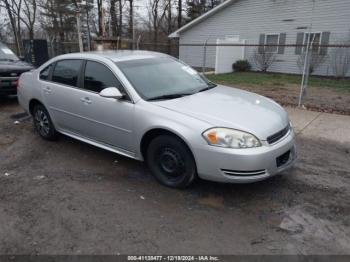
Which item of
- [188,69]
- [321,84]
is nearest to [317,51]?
[321,84]

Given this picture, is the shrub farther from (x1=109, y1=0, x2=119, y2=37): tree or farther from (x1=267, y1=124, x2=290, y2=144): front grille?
(x1=109, y1=0, x2=119, y2=37): tree

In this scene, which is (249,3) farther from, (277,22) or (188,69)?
(188,69)

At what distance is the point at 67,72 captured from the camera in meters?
5.00

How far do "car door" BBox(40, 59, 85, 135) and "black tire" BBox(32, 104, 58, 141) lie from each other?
207 mm

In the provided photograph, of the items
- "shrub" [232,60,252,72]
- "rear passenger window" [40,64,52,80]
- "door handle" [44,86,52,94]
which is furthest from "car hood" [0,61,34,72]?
"shrub" [232,60,252,72]

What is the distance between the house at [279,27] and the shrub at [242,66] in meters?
0.48

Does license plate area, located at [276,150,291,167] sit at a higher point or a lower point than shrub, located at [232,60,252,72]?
higher

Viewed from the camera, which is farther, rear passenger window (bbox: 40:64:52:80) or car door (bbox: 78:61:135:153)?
rear passenger window (bbox: 40:64:52:80)

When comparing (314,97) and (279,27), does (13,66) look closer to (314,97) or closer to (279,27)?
(314,97)

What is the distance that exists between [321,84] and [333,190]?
35.2 feet

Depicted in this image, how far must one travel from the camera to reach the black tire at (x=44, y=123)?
546 cm

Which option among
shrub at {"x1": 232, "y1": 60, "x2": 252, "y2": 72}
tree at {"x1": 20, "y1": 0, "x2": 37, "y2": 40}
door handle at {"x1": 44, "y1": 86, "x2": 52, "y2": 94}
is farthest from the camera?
tree at {"x1": 20, "y1": 0, "x2": 37, "y2": 40}

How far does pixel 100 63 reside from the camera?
449cm

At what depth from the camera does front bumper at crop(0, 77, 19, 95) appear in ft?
27.6
